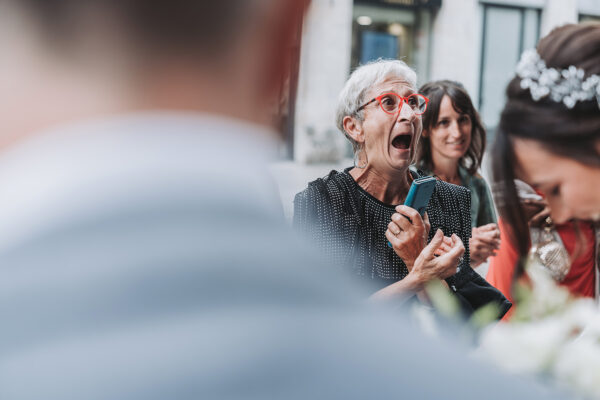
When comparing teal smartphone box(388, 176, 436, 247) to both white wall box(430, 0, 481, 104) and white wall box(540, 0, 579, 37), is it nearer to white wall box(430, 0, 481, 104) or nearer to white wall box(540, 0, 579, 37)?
white wall box(540, 0, 579, 37)

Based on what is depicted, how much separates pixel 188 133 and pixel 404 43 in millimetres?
4488

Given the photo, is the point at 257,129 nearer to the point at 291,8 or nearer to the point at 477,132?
the point at 291,8

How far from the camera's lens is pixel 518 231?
167 centimetres

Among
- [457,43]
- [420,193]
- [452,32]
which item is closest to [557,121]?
[420,193]

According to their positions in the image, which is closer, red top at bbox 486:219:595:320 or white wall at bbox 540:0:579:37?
red top at bbox 486:219:595:320

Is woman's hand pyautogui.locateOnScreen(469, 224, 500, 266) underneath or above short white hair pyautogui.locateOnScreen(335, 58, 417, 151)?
underneath

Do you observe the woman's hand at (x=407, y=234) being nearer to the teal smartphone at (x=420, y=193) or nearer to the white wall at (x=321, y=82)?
the teal smartphone at (x=420, y=193)

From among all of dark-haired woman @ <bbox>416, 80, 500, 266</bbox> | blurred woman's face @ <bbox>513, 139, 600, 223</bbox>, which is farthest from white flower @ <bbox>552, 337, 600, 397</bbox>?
dark-haired woman @ <bbox>416, 80, 500, 266</bbox>

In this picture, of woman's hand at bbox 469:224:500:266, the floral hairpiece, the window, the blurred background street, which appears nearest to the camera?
the floral hairpiece

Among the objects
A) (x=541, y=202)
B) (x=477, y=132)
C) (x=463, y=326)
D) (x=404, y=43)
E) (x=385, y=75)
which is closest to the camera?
(x=463, y=326)

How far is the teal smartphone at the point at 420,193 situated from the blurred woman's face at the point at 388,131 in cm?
7

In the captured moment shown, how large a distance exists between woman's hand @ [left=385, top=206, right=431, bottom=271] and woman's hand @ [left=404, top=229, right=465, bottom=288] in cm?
2

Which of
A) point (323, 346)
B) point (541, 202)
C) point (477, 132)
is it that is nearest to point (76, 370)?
point (323, 346)

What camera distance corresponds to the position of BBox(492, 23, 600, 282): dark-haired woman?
1.24m
